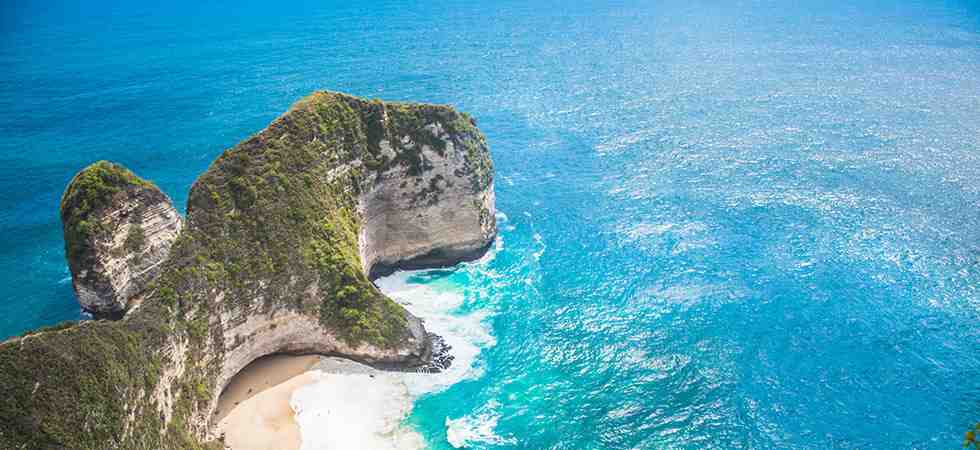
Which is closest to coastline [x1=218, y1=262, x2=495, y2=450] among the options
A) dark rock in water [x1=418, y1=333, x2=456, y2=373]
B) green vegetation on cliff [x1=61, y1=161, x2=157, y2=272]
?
dark rock in water [x1=418, y1=333, x2=456, y2=373]

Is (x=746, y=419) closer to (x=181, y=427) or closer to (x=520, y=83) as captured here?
(x=181, y=427)

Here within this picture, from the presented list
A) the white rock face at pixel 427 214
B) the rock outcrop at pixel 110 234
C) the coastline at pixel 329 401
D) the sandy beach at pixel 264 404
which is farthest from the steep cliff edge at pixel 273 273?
the rock outcrop at pixel 110 234

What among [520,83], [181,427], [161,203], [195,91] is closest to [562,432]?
[181,427]

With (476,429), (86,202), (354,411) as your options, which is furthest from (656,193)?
(86,202)

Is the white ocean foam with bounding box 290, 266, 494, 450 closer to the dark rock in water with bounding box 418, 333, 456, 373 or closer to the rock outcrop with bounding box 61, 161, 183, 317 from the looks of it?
the dark rock in water with bounding box 418, 333, 456, 373

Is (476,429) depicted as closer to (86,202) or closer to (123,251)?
(123,251)
